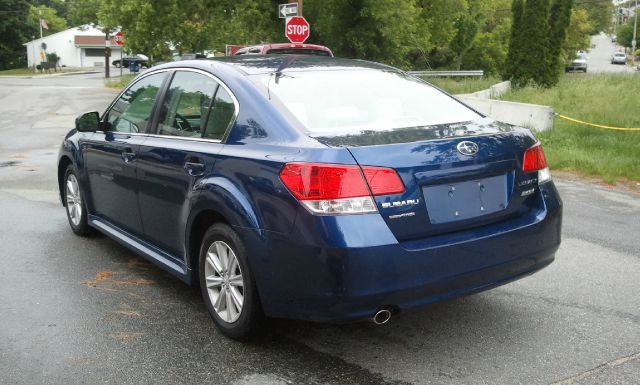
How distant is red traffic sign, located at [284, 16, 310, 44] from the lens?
18047 mm

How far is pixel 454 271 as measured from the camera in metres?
3.41

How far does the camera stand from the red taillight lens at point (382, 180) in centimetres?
324

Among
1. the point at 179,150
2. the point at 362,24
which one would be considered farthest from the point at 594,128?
the point at 362,24

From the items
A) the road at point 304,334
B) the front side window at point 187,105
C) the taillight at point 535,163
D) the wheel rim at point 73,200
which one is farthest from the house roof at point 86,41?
the taillight at point 535,163

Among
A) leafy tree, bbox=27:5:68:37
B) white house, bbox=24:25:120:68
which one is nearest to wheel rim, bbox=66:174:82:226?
leafy tree, bbox=27:5:68:37

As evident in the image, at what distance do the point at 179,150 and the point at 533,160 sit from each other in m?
2.13

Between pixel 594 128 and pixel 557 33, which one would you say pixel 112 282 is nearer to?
pixel 594 128

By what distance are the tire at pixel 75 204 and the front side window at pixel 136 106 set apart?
0.90 meters

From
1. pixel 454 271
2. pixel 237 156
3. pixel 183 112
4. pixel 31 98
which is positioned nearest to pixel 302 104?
pixel 237 156

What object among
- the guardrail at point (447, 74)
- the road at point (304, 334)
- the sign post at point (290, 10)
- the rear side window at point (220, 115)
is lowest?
the road at point (304, 334)

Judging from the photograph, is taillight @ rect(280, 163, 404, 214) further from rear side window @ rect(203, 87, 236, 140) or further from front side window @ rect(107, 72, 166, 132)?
front side window @ rect(107, 72, 166, 132)

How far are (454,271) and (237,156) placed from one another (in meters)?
1.31

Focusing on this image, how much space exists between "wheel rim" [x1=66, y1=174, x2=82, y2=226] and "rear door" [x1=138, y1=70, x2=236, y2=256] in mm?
1667

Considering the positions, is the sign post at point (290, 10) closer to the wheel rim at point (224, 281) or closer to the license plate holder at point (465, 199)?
the wheel rim at point (224, 281)
